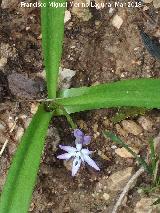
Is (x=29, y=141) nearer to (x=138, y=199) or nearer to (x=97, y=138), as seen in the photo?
(x=97, y=138)

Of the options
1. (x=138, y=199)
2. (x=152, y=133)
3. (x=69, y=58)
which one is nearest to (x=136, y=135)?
(x=152, y=133)

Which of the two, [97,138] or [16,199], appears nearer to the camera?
[16,199]

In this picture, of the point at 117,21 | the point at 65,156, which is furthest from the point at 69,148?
the point at 117,21

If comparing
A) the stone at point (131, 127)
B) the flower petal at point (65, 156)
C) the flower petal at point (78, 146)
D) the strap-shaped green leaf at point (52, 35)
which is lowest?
the flower petal at point (65, 156)

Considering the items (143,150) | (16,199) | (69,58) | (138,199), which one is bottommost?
(16,199)

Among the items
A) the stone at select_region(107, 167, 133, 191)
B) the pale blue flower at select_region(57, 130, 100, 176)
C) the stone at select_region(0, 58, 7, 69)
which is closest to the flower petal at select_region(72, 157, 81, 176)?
the pale blue flower at select_region(57, 130, 100, 176)

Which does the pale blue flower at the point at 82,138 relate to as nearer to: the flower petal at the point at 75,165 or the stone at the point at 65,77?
the flower petal at the point at 75,165

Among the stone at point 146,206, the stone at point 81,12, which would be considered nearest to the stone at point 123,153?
the stone at point 146,206

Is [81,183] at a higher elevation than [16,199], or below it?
higher
